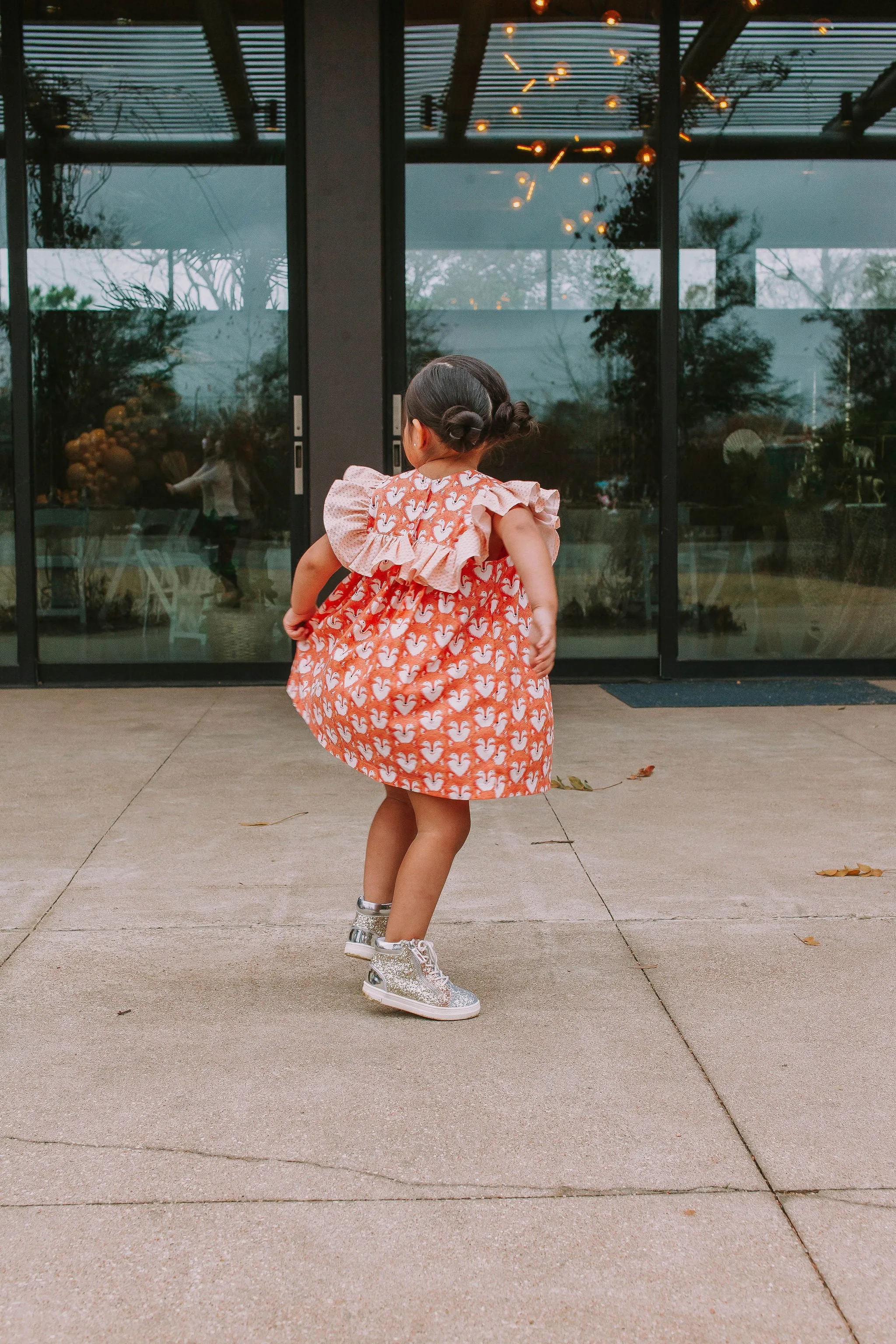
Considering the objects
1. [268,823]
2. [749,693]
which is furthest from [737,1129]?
[749,693]

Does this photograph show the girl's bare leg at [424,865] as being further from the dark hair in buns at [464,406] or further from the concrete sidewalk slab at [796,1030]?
the dark hair in buns at [464,406]

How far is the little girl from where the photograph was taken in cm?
282

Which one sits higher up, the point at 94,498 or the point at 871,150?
the point at 871,150

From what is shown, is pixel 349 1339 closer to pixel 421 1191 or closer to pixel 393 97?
pixel 421 1191

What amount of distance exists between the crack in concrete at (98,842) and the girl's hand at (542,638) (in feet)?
4.79

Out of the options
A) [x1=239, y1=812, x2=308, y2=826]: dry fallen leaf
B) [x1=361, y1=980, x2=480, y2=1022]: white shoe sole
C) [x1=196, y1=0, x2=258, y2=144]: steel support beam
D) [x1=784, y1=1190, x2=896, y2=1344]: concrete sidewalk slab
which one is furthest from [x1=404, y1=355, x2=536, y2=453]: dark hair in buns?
[x1=196, y1=0, x2=258, y2=144]: steel support beam

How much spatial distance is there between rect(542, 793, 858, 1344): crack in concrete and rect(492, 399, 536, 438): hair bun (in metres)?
1.27

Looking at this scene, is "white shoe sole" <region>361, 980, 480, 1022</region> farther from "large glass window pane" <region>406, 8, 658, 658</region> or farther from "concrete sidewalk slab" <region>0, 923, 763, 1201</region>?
"large glass window pane" <region>406, 8, 658, 658</region>

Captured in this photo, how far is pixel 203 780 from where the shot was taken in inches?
204

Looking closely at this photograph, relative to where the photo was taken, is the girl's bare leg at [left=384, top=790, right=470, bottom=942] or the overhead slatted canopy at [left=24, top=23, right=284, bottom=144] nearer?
the girl's bare leg at [left=384, top=790, right=470, bottom=942]

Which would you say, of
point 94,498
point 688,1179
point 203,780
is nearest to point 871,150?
point 94,498

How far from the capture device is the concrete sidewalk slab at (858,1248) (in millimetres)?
1805

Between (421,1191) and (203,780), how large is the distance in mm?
3226

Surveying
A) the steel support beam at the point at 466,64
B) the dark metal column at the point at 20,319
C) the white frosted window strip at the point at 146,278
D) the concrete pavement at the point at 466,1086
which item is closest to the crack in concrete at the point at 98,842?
the concrete pavement at the point at 466,1086
